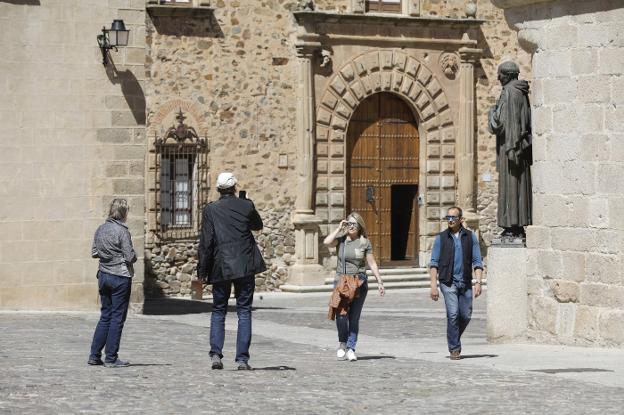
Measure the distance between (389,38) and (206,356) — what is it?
14405mm

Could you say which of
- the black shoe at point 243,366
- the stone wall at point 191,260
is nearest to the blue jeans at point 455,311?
the black shoe at point 243,366

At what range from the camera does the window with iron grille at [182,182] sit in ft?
88.6

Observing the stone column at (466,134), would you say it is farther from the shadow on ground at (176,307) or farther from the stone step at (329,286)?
the shadow on ground at (176,307)

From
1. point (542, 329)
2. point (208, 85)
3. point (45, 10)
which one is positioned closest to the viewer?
point (542, 329)

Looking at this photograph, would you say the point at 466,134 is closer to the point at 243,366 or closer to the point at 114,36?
the point at 114,36

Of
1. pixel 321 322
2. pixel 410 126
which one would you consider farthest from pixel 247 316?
pixel 410 126

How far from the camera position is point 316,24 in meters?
28.2

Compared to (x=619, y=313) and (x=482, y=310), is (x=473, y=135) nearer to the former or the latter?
(x=482, y=310)

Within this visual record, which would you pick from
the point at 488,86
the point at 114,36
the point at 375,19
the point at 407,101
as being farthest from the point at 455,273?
the point at 488,86

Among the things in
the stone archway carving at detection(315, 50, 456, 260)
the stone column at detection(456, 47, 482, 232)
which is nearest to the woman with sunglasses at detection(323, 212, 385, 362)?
the stone archway carving at detection(315, 50, 456, 260)

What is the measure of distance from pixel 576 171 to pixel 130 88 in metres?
7.67

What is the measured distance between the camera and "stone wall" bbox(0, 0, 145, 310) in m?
21.0

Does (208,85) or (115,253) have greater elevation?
(208,85)

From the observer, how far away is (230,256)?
13.5 meters
